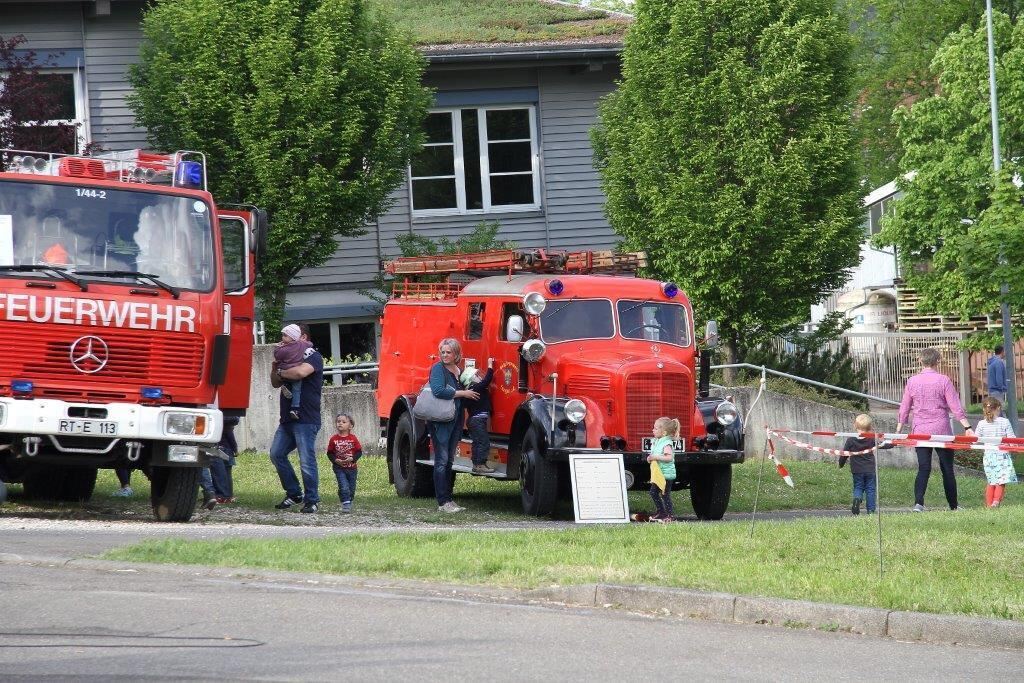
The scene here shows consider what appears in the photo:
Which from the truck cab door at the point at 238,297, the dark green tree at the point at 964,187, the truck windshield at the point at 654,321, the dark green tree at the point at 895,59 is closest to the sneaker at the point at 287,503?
the truck cab door at the point at 238,297

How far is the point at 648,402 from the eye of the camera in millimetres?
16406

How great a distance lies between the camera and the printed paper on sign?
13.6 meters

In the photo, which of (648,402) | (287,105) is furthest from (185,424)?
(287,105)

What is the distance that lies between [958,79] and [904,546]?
2351 cm

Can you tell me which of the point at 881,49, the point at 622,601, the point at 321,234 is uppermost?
the point at 881,49

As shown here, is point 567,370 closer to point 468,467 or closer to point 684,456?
point 684,456

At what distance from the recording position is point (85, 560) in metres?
11.3

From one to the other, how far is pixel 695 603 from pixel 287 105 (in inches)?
698

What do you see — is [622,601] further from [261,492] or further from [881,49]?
[881,49]

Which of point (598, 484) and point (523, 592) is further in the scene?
point (598, 484)

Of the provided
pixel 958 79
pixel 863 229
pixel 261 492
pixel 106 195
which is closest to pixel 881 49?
pixel 958 79

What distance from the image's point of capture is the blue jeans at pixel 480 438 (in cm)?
1748

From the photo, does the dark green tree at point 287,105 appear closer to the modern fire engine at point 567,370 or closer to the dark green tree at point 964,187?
the modern fire engine at point 567,370

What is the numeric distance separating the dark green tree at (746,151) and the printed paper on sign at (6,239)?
577 inches
